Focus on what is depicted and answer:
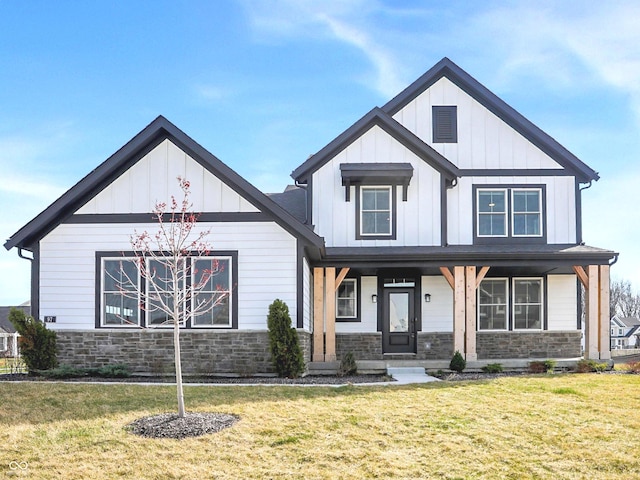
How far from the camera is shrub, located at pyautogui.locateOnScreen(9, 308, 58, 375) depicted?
13.8 metres

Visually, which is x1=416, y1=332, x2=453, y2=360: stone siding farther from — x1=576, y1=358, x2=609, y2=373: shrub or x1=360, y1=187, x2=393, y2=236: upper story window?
x1=576, y1=358, x2=609, y2=373: shrub

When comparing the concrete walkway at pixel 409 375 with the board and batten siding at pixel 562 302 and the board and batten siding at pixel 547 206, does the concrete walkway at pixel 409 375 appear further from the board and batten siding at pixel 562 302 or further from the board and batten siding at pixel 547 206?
the board and batten siding at pixel 562 302

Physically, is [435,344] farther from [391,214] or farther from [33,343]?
[33,343]

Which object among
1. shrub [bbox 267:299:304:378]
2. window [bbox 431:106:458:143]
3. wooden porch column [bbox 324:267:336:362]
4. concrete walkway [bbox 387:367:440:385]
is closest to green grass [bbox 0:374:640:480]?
concrete walkway [bbox 387:367:440:385]

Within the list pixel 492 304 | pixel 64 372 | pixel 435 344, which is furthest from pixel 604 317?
pixel 64 372

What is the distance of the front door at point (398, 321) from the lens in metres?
18.0

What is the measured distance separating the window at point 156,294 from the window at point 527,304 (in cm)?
840

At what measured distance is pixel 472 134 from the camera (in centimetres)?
1819

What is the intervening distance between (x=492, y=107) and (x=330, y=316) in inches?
291

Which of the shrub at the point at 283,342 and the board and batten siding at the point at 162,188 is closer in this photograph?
the shrub at the point at 283,342

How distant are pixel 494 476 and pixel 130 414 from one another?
504 centimetres

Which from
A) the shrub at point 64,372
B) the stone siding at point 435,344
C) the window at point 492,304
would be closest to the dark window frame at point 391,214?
the stone siding at point 435,344

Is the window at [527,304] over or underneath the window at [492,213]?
underneath

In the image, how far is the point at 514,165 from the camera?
18031 mm
